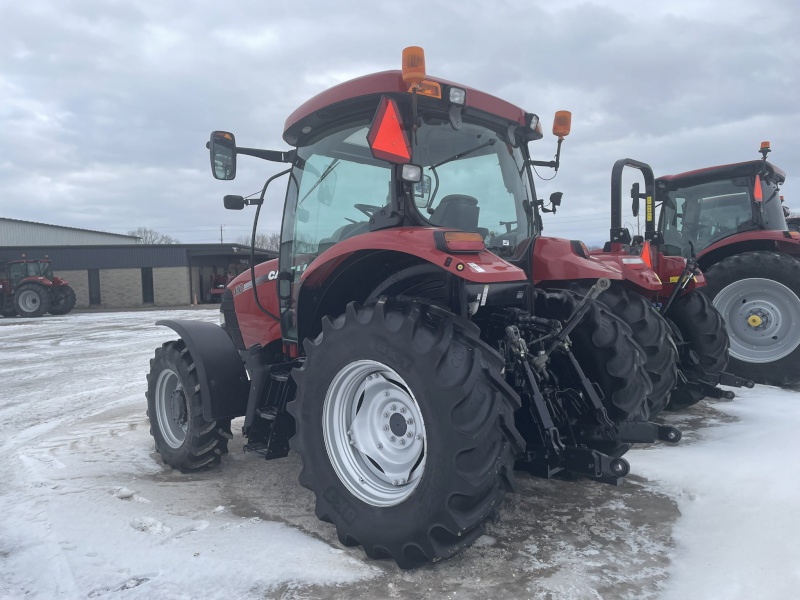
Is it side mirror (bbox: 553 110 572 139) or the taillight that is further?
side mirror (bbox: 553 110 572 139)

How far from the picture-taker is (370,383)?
289 centimetres

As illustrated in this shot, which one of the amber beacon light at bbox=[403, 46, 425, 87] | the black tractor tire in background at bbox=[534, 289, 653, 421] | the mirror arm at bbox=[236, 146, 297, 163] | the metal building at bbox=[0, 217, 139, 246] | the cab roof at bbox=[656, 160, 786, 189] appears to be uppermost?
the metal building at bbox=[0, 217, 139, 246]

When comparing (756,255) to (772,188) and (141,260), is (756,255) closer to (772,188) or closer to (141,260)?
(772,188)

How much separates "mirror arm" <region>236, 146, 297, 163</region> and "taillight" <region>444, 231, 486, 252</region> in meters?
1.63

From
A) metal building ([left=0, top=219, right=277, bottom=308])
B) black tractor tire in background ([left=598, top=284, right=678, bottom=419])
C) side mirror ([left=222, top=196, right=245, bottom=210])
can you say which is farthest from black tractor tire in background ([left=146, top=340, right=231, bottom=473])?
metal building ([left=0, top=219, right=277, bottom=308])

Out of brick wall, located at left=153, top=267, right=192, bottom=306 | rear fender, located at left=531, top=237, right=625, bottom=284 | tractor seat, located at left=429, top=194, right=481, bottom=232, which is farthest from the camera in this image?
brick wall, located at left=153, top=267, right=192, bottom=306

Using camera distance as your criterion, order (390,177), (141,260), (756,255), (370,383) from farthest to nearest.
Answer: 1. (141,260)
2. (756,255)
3. (390,177)
4. (370,383)

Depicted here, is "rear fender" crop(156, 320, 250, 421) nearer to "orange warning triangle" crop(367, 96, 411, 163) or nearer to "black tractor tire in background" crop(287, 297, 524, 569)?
"black tractor tire in background" crop(287, 297, 524, 569)

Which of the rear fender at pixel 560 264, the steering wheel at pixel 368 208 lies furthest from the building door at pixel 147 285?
the rear fender at pixel 560 264

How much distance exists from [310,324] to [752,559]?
7.96 ft

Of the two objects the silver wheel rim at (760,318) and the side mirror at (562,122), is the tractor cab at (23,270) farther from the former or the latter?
the side mirror at (562,122)

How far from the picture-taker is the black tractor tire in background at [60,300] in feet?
80.0

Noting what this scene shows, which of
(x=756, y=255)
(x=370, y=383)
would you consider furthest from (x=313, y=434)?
(x=756, y=255)

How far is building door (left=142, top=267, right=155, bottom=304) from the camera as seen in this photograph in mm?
32438
